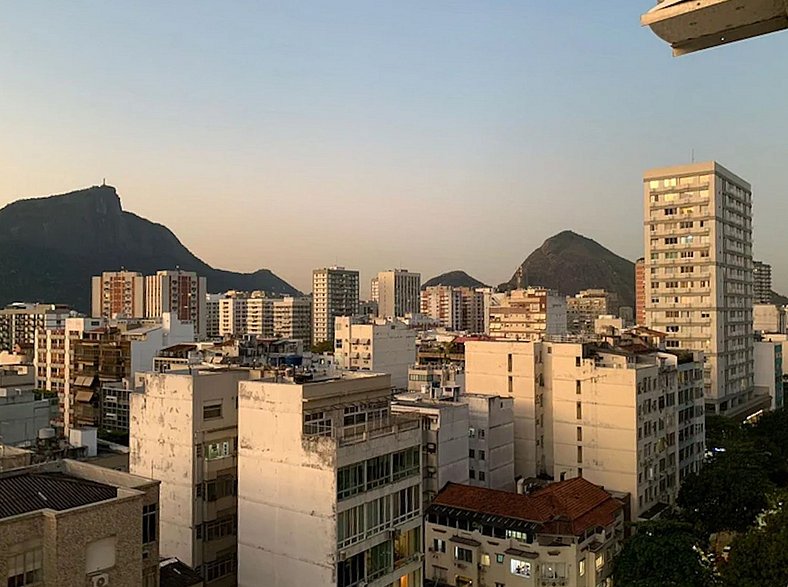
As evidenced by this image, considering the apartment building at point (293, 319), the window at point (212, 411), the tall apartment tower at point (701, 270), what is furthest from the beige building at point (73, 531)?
the apartment building at point (293, 319)

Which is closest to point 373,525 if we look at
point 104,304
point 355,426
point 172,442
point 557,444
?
point 355,426

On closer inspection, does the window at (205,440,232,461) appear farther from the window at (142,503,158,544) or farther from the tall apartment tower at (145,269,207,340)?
the tall apartment tower at (145,269,207,340)

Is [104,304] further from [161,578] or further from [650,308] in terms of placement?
[161,578]

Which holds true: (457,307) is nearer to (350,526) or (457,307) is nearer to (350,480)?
(350,480)

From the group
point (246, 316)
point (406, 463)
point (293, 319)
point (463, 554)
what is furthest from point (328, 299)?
point (406, 463)

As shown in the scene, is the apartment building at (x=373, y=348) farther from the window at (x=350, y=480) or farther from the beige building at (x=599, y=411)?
the window at (x=350, y=480)

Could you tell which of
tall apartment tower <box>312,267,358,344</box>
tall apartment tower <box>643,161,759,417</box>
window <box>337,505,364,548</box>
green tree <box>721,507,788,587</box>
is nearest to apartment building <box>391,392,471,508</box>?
window <box>337,505,364,548</box>
